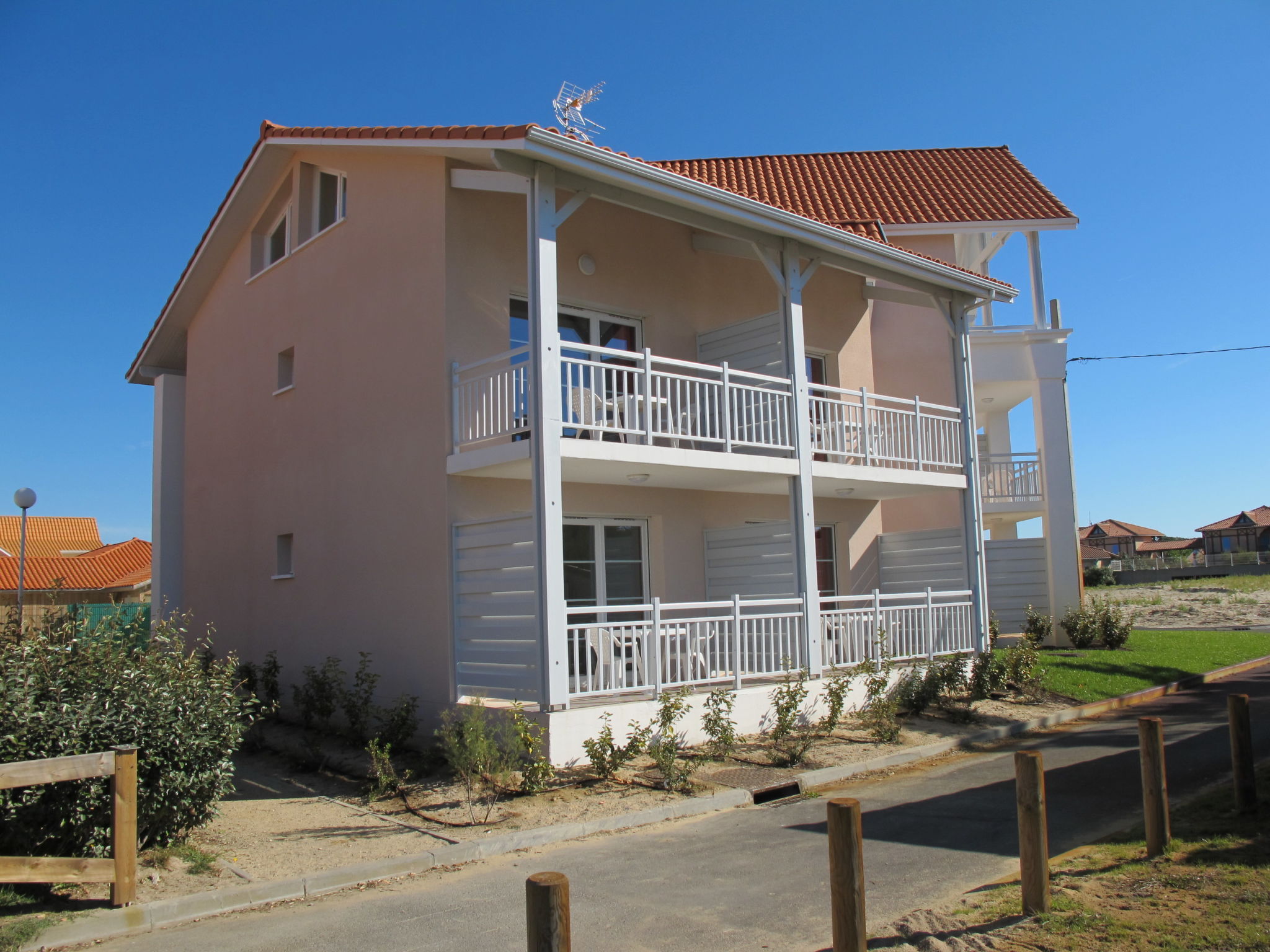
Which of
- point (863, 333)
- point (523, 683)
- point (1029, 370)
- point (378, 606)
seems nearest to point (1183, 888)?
point (523, 683)

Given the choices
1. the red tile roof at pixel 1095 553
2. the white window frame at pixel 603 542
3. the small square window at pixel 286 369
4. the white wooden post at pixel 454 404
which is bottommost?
the white window frame at pixel 603 542

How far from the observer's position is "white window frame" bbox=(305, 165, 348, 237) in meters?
13.8

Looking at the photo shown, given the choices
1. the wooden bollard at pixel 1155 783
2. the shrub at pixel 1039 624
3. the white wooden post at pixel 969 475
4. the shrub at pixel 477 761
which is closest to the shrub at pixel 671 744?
the shrub at pixel 477 761

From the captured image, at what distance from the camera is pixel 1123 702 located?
46.9 ft

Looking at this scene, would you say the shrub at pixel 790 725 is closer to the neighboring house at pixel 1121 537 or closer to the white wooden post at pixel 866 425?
the white wooden post at pixel 866 425

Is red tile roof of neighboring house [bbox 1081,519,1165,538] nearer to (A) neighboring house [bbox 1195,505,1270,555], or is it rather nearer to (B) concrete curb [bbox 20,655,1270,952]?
(A) neighboring house [bbox 1195,505,1270,555]

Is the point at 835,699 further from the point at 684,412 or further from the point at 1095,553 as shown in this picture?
the point at 1095,553

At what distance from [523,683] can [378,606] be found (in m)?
3.11

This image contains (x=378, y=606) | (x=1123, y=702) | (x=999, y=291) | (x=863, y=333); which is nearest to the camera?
(x=378, y=606)

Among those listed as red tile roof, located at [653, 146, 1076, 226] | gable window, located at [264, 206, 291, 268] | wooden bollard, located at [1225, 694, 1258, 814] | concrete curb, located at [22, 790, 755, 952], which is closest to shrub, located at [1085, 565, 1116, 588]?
red tile roof, located at [653, 146, 1076, 226]

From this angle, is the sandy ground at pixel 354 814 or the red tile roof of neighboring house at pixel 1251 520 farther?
the red tile roof of neighboring house at pixel 1251 520

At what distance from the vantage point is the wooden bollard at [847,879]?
4254 mm

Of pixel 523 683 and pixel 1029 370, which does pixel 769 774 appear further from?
pixel 1029 370

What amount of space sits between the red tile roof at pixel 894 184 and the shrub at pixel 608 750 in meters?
10.9
